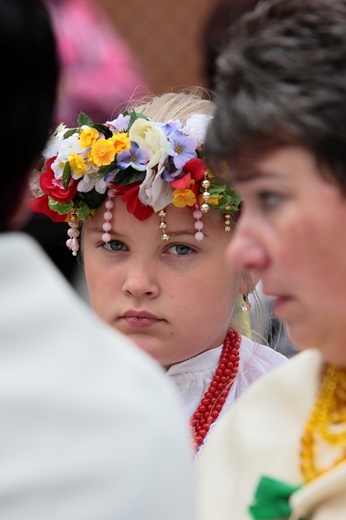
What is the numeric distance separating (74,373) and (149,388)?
4.3 inches

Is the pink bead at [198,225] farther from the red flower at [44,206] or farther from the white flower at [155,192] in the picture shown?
the red flower at [44,206]

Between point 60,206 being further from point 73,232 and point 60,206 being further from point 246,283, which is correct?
point 246,283

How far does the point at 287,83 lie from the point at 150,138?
1.14 meters

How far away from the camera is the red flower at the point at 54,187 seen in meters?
Answer: 3.07

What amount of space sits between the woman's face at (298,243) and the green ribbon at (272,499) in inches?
9.0

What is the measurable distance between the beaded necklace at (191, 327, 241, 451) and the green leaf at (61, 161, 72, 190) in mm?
587

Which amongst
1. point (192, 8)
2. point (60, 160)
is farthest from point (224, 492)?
point (192, 8)

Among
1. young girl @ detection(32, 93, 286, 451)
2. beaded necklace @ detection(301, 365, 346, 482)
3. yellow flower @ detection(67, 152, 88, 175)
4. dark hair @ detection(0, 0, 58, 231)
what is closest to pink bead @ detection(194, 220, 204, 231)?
young girl @ detection(32, 93, 286, 451)

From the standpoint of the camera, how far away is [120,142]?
301cm

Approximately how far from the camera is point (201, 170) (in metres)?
2.97

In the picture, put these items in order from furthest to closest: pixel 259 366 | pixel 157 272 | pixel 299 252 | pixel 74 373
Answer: pixel 259 366 → pixel 157 272 → pixel 299 252 → pixel 74 373

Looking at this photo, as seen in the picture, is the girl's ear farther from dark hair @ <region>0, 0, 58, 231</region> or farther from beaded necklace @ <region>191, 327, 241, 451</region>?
dark hair @ <region>0, 0, 58, 231</region>

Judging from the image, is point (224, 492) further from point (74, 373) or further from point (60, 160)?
point (60, 160)

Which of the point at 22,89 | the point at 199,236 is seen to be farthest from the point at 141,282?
the point at 22,89
